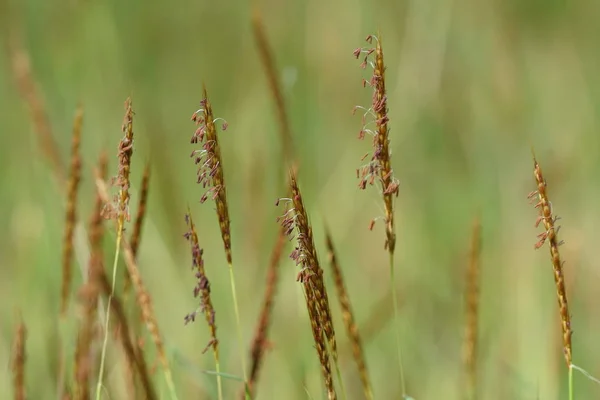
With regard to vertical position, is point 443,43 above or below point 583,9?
below

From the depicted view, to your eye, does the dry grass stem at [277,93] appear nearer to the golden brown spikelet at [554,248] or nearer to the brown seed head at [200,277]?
the brown seed head at [200,277]

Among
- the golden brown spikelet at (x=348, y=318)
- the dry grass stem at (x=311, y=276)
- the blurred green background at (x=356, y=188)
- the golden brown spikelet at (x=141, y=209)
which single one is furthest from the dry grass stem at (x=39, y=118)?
the dry grass stem at (x=311, y=276)

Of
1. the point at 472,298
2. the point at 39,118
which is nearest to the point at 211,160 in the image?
the point at 472,298

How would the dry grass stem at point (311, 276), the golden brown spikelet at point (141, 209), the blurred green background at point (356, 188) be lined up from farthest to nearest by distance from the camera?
the blurred green background at point (356, 188) → the golden brown spikelet at point (141, 209) → the dry grass stem at point (311, 276)

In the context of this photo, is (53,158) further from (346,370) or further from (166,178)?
(346,370)

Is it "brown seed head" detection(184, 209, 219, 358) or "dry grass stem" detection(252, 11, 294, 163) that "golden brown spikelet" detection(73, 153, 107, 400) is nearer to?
"brown seed head" detection(184, 209, 219, 358)

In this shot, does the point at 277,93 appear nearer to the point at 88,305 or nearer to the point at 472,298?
the point at 472,298

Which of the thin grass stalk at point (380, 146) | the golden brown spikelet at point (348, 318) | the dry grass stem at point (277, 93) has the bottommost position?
the golden brown spikelet at point (348, 318)

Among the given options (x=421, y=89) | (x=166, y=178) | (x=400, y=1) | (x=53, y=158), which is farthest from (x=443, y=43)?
(x=400, y=1)
